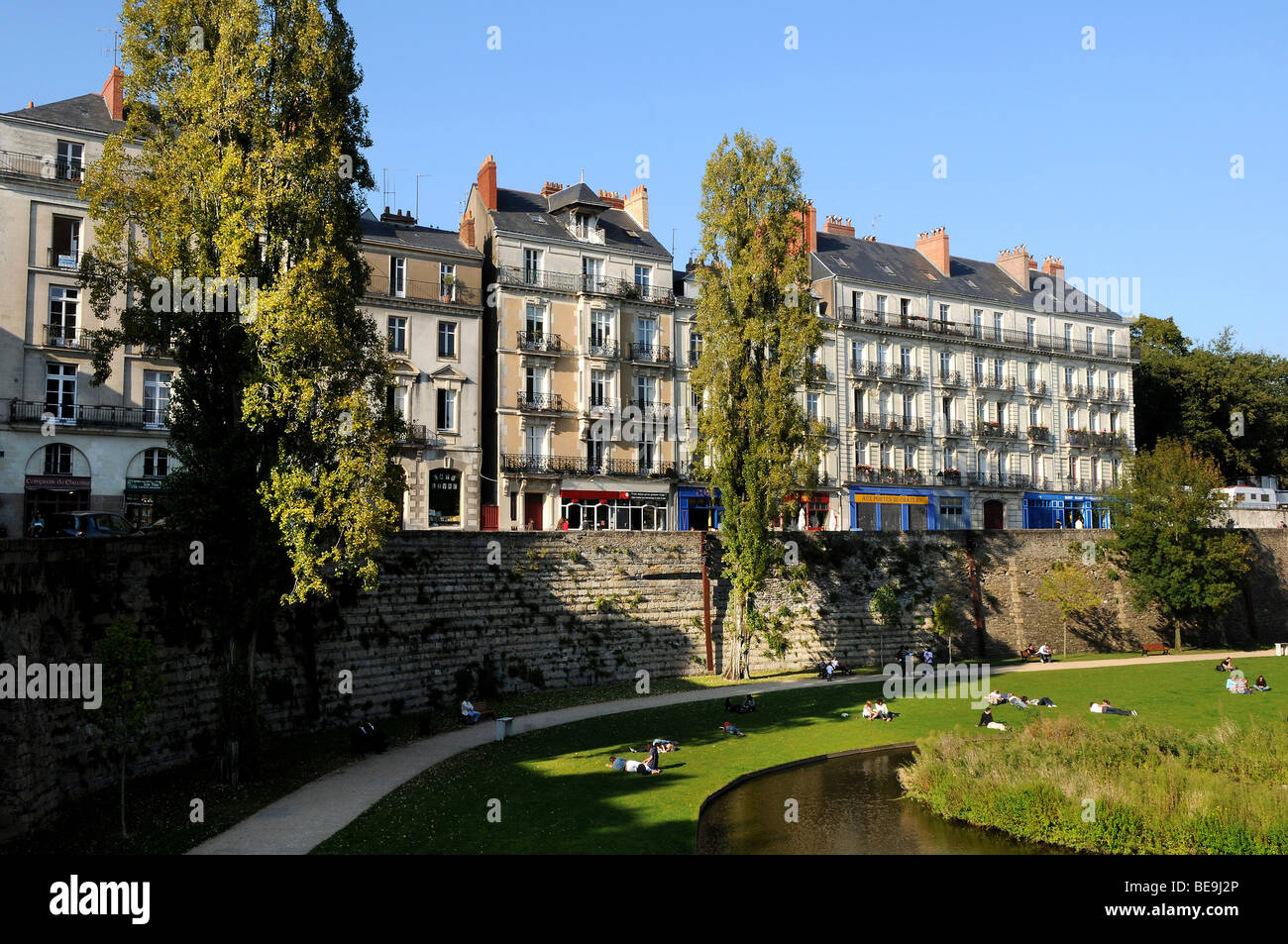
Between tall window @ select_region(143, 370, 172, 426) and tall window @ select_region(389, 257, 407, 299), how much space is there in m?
11.6

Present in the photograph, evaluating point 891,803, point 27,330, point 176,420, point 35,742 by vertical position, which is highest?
point 27,330

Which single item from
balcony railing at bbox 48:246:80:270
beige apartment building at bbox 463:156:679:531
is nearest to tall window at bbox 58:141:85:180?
balcony railing at bbox 48:246:80:270

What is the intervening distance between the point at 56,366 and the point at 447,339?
18.0 m

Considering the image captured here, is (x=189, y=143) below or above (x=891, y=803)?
above

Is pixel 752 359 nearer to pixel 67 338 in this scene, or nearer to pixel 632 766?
pixel 632 766

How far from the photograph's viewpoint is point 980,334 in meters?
67.3

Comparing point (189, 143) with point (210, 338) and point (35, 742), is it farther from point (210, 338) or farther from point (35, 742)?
point (35, 742)

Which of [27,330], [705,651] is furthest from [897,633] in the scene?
[27,330]

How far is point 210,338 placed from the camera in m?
23.8

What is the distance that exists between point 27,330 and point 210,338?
2367 cm

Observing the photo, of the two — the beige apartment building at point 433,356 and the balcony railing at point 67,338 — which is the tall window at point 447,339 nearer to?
the beige apartment building at point 433,356

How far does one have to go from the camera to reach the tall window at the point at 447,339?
50531 mm

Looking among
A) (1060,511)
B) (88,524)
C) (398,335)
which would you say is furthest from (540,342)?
(1060,511)
